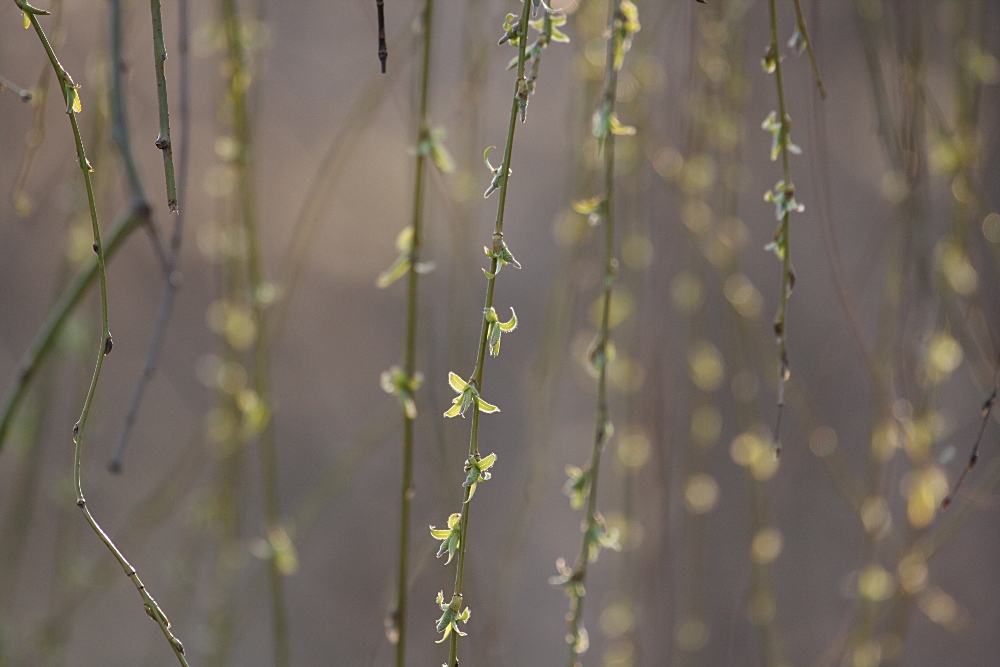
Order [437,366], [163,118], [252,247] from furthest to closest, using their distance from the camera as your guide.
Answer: [437,366] → [252,247] → [163,118]

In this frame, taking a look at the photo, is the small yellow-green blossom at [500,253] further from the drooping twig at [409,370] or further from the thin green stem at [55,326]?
the thin green stem at [55,326]

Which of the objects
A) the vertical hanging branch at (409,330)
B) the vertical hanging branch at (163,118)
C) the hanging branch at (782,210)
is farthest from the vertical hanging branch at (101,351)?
the hanging branch at (782,210)

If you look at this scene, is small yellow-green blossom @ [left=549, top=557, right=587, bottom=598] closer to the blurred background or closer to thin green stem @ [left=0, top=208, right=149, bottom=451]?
thin green stem @ [left=0, top=208, right=149, bottom=451]

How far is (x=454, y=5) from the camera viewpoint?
1.51 m

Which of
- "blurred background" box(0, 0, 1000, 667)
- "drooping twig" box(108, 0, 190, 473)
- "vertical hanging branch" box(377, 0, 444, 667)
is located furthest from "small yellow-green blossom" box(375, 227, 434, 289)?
"blurred background" box(0, 0, 1000, 667)

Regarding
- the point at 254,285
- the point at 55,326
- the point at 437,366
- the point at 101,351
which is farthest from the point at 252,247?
the point at 437,366

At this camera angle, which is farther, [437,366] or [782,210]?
[437,366]

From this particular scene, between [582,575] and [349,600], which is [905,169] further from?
[349,600]

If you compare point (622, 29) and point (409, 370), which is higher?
point (622, 29)

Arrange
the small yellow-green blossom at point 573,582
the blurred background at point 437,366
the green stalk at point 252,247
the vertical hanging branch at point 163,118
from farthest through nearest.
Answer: the blurred background at point 437,366
the green stalk at point 252,247
the small yellow-green blossom at point 573,582
the vertical hanging branch at point 163,118

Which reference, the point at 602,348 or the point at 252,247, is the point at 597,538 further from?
the point at 252,247

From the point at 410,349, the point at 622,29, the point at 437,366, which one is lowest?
the point at 437,366

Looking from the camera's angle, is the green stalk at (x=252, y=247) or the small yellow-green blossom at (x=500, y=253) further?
the green stalk at (x=252, y=247)

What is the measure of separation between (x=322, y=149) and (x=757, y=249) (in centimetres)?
81
